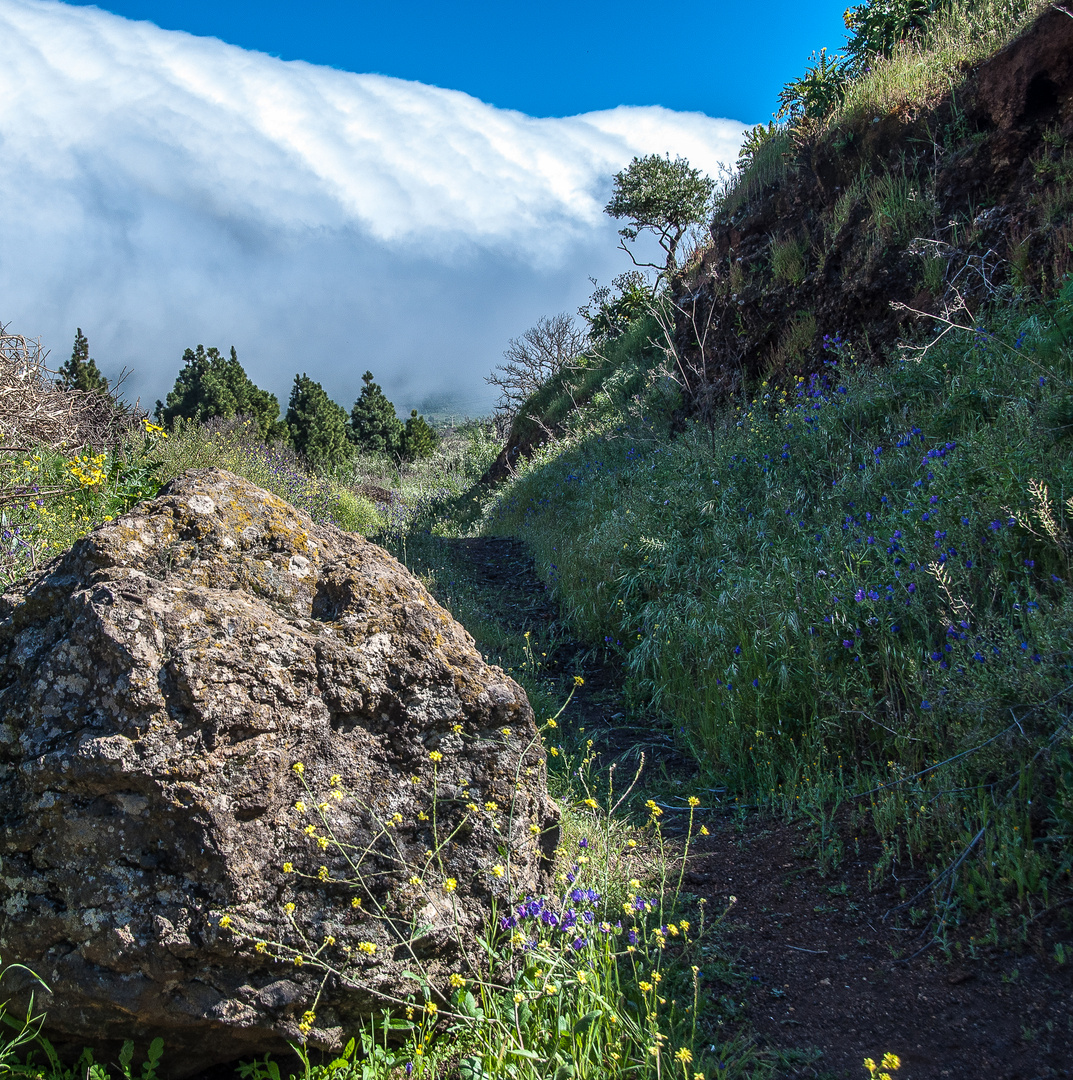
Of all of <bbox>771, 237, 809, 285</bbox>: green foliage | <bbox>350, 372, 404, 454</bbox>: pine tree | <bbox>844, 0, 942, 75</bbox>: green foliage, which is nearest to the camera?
<bbox>771, 237, 809, 285</bbox>: green foliage

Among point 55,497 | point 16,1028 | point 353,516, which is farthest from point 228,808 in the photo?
point 353,516

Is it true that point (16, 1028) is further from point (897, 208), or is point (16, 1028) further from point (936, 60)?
point (936, 60)

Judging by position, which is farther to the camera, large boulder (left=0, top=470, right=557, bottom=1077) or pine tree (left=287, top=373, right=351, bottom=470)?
pine tree (left=287, top=373, right=351, bottom=470)

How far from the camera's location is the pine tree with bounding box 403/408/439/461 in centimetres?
3275

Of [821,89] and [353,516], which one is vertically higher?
[821,89]

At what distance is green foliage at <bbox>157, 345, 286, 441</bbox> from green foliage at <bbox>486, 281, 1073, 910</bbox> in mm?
23121

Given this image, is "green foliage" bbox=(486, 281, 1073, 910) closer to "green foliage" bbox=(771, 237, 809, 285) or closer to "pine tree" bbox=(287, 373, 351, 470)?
"green foliage" bbox=(771, 237, 809, 285)

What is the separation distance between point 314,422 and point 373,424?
450 centimetres

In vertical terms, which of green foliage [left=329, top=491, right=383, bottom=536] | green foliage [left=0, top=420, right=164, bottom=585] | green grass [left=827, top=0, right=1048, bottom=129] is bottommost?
green foliage [left=0, top=420, right=164, bottom=585]

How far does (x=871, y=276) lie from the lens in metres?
7.31

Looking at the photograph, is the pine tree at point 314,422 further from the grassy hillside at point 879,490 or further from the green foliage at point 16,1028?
the green foliage at point 16,1028

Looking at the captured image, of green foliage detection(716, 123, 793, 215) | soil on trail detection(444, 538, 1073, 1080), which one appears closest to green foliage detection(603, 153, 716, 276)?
green foliage detection(716, 123, 793, 215)

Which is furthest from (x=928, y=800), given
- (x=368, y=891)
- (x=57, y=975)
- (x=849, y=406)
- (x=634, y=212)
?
(x=634, y=212)

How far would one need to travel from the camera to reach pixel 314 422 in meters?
29.2
